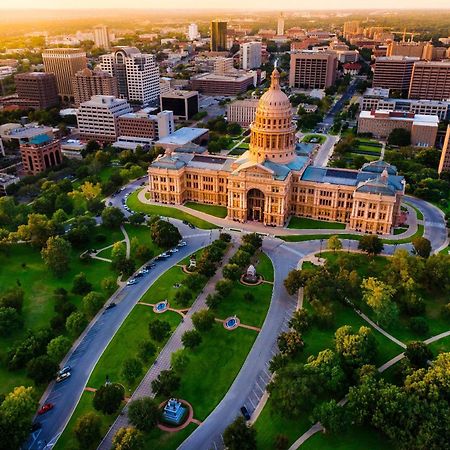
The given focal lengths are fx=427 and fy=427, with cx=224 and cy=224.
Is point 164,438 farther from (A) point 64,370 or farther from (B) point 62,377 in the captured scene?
(A) point 64,370

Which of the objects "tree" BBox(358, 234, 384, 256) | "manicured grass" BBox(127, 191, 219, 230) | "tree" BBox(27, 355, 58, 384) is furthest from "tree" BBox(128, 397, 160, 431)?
"manicured grass" BBox(127, 191, 219, 230)

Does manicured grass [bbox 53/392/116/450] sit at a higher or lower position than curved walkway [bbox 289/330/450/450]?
higher

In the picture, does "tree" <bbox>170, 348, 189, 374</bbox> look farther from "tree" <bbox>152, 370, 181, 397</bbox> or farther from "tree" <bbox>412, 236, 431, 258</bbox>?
"tree" <bbox>412, 236, 431, 258</bbox>

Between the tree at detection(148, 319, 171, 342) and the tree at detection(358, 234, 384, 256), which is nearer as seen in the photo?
the tree at detection(148, 319, 171, 342)

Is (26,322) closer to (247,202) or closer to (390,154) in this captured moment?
(247,202)

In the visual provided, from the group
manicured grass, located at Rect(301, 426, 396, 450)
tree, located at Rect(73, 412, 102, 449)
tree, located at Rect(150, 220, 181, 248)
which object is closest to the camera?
tree, located at Rect(73, 412, 102, 449)

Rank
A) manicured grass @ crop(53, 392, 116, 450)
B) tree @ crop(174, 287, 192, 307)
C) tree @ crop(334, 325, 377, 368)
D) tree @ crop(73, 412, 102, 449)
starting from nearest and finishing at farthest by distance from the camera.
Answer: tree @ crop(73, 412, 102, 449) < manicured grass @ crop(53, 392, 116, 450) < tree @ crop(334, 325, 377, 368) < tree @ crop(174, 287, 192, 307)

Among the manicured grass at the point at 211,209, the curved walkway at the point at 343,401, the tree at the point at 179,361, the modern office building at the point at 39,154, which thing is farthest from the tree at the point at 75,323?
the modern office building at the point at 39,154
